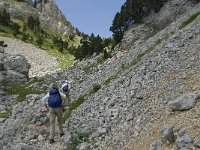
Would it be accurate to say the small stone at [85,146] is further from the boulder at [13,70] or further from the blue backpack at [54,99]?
the boulder at [13,70]

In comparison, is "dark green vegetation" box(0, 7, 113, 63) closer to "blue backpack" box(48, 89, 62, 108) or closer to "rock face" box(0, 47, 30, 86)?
"rock face" box(0, 47, 30, 86)

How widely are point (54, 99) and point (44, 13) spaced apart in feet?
527

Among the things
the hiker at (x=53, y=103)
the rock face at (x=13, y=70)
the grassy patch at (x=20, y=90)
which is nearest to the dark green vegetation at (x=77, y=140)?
the hiker at (x=53, y=103)

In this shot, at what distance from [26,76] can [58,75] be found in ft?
24.6

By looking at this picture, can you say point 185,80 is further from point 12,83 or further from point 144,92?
point 12,83

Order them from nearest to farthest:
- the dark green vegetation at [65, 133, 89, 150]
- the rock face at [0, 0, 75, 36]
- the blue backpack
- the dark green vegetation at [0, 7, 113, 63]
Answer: the dark green vegetation at [65, 133, 89, 150] < the blue backpack < the dark green vegetation at [0, 7, 113, 63] < the rock face at [0, 0, 75, 36]

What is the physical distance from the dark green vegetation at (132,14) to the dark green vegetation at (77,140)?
29.5 meters

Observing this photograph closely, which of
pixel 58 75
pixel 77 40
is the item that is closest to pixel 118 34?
pixel 58 75

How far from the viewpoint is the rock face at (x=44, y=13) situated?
16525 centimetres

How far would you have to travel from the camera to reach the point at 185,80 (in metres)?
21.7

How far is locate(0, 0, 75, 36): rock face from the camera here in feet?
→ 542

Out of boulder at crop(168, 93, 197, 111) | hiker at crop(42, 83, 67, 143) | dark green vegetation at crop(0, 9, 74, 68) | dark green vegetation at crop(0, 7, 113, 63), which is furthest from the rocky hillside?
dark green vegetation at crop(0, 9, 74, 68)

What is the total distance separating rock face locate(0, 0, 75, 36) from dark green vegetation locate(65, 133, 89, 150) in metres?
145

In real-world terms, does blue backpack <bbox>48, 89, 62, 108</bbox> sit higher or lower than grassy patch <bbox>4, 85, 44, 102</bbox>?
lower
